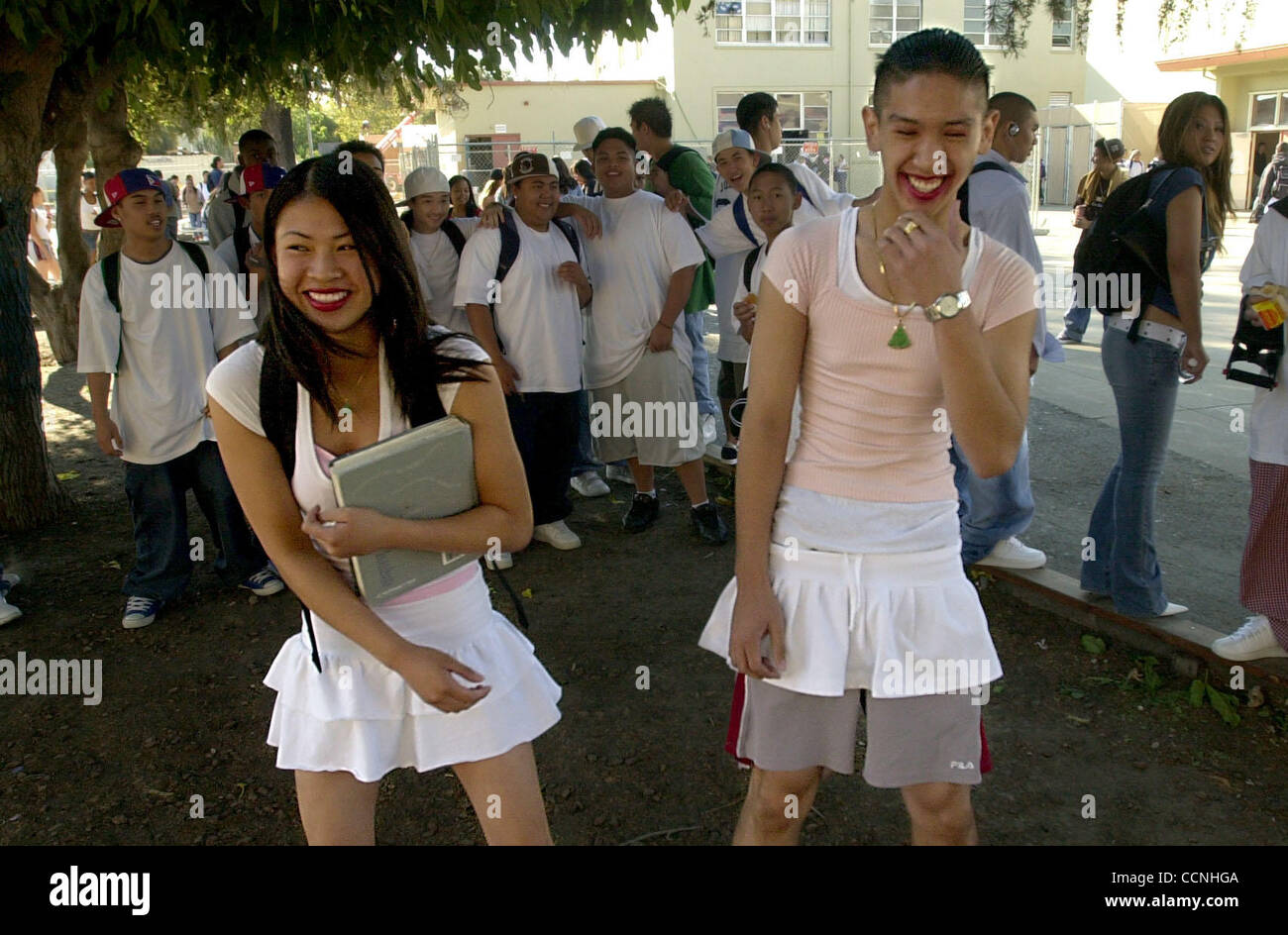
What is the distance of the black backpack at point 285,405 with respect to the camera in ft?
A: 6.48

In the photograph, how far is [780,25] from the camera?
3033cm

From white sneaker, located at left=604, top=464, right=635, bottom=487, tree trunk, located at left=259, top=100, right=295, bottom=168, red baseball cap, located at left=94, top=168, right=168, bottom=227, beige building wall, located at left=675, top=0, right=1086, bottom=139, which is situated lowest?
white sneaker, located at left=604, top=464, right=635, bottom=487

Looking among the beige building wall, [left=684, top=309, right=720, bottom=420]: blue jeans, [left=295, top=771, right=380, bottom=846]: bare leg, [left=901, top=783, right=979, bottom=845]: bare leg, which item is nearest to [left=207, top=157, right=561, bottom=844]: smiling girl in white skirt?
[left=295, top=771, right=380, bottom=846]: bare leg

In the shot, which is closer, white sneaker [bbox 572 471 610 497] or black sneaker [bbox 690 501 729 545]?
black sneaker [bbox 690 501 729 545]

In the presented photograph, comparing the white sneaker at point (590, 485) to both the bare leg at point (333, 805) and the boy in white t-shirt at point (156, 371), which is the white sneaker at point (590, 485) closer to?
the boy in white t-shirt at point (156, 371)

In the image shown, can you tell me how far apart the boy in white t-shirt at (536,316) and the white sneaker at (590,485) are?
3.32 ft

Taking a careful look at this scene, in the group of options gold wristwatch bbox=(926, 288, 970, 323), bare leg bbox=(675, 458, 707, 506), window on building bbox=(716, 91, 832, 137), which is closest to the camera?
gold wristwatch bbox=(926, 288, 970, 323)

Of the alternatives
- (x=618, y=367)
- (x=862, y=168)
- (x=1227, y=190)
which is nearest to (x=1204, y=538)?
(x=1227, y=190)

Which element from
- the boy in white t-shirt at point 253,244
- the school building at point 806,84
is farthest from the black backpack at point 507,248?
the school building at point 806,84

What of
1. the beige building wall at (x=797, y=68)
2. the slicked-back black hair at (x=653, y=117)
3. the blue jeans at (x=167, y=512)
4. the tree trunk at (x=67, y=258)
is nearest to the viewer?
the blue jeans at (x=167, y=512)

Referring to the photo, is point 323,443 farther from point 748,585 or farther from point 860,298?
point 860,298

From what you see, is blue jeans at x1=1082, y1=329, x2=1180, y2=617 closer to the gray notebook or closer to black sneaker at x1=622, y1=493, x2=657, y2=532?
black sneaker at x1=622, y1=493, x2=657, y2=532

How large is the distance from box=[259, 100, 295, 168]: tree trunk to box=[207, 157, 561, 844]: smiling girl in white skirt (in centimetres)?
994

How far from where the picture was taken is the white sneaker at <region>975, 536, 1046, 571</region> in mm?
4688
